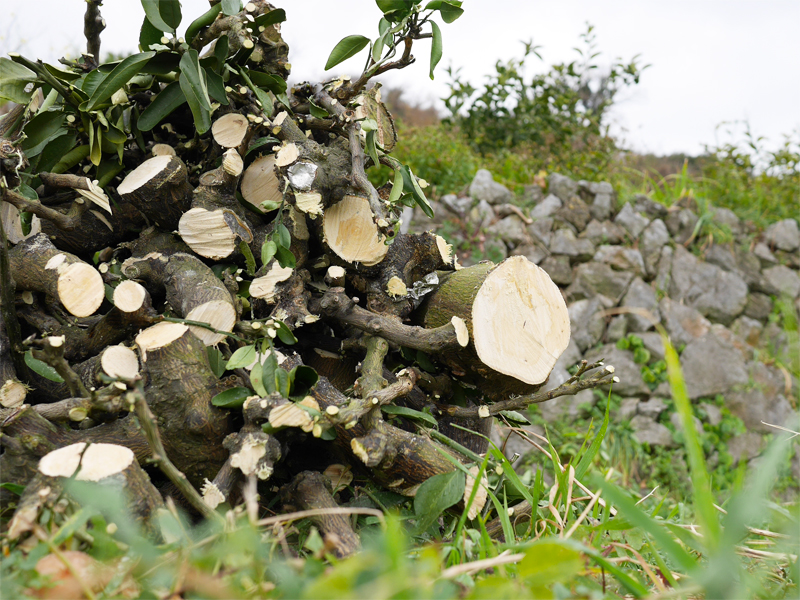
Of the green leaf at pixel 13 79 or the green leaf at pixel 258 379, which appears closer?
the green leaf at pixel 258 379

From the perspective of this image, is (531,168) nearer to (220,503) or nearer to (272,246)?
(272,246)

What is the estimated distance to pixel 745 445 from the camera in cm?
453

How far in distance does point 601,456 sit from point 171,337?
3.40 meters

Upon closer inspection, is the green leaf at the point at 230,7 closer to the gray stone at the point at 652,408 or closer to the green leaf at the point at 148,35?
the green leaf at the point at 148,35

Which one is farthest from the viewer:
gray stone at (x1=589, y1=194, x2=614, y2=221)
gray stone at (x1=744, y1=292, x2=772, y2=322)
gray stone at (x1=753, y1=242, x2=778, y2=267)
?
gray stone at (x1=753, y1=242, x2=778, y2=267)

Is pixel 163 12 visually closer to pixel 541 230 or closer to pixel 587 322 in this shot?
pixel 541 230

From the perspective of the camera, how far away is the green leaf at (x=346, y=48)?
5.14ft

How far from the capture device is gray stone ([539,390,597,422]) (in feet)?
13.6

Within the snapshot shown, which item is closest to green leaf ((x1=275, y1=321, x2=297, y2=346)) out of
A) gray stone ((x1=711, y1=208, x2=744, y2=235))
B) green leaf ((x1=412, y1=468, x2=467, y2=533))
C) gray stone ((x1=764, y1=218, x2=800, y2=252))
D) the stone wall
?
green leaf ((x1=412, y1=468, x2=467, y2=533))

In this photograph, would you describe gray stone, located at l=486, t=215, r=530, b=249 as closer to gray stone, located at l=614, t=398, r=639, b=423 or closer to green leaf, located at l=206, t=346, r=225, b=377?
gray stone, located at l=614, t=398, r=639, b=423

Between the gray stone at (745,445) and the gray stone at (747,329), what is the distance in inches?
33.8

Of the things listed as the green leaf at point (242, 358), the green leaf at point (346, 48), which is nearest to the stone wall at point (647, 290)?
the green leaf at point (346, 48)

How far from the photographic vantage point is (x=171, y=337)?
1.21 metres

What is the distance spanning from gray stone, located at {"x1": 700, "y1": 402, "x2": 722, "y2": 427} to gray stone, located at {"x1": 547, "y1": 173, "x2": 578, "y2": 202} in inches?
82.0
